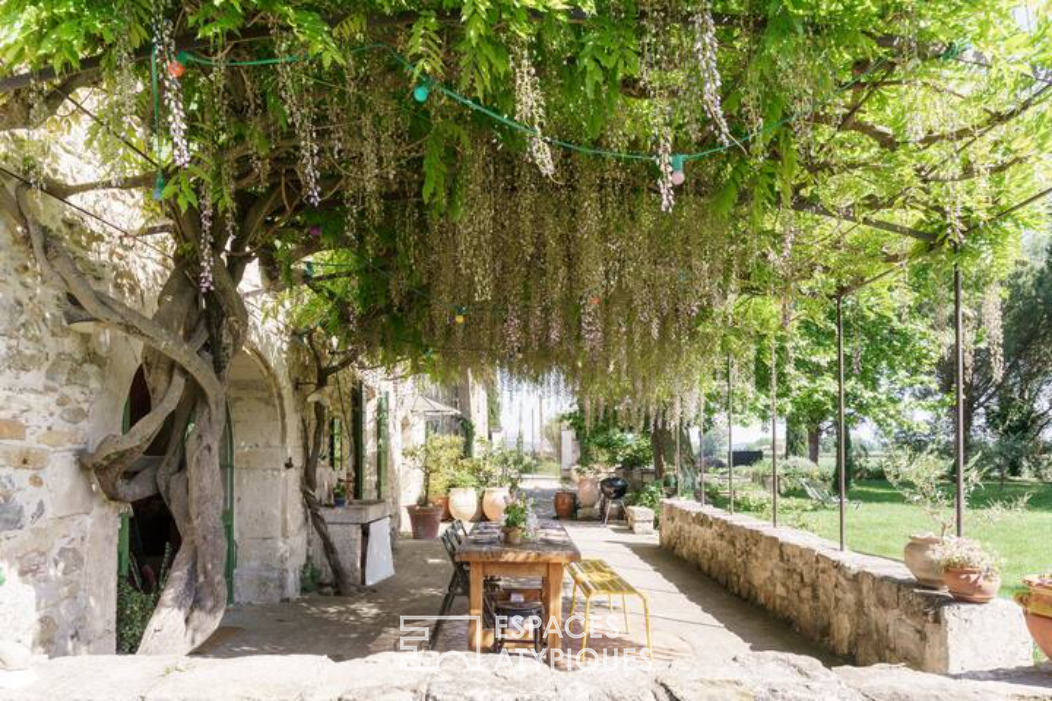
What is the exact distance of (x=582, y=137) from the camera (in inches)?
127

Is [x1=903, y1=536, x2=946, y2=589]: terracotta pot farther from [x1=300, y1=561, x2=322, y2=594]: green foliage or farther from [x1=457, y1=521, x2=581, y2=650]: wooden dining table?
[x1=300, y1=561, x2=322, y2=594]: green foliage

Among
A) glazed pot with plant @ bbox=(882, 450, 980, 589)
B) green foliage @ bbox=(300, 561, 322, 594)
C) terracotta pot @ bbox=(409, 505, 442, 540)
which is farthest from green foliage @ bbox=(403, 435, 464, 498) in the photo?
glazed pot with plant @ bbox=(882, 450, 980, 589)

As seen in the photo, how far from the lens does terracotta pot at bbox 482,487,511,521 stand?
37.2ft

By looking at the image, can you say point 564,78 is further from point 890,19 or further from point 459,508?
point 459,508

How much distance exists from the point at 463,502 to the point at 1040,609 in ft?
30.4

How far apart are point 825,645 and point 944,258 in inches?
94.0

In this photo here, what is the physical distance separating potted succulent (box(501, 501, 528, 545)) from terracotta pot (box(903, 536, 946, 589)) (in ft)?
7.32

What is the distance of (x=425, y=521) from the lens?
10.4 metres

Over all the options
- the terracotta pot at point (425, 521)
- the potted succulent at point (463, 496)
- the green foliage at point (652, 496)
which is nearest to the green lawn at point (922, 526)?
the green foliage at point (652, 496)

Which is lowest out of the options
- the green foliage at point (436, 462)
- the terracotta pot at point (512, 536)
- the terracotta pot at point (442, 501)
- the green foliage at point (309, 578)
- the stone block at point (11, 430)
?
the terracotta pot at point (442, 501)

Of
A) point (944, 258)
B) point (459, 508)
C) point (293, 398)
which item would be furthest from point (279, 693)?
point (459, 508)

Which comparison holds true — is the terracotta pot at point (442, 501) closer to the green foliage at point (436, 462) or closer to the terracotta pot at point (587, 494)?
the green foliage at point (436, 462)

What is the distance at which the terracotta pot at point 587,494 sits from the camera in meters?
12.7

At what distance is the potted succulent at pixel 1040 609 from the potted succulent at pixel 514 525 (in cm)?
273
